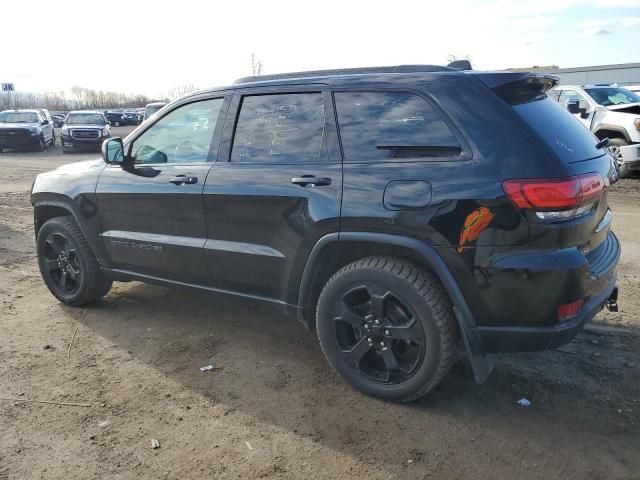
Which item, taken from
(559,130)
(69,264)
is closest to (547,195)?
(559,130)

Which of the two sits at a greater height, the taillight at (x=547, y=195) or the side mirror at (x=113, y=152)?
the side mirror at (x=113, y=152)

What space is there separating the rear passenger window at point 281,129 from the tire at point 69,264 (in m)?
1.82

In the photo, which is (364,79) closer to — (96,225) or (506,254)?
(506,254)

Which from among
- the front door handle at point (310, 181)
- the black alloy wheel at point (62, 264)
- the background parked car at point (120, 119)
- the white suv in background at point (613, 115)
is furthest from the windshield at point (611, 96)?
the background parked car at point (120, 119)

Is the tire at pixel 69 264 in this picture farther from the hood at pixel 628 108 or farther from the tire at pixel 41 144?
the tire at pixel 41 144

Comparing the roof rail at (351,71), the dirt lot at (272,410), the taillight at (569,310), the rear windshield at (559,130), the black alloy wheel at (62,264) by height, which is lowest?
the dirt lot at (272,410)

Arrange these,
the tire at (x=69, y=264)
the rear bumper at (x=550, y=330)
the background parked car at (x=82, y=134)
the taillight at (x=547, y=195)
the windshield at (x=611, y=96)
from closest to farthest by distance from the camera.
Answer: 1. the taillight at (x=547, y=195)
2. the rear bumper at (x=550, y=330)
3. the tire at (x=69, y=264)
4. the windshield at (x=611, y=96)
5. the background parked car at (x=82, y=134)

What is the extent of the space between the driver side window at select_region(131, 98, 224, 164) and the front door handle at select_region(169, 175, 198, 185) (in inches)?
5.8

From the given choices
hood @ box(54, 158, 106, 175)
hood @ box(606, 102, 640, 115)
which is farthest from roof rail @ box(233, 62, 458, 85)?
hood @ box(606, 102, 640, 115)

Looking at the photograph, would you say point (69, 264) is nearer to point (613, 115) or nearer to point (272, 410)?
point (272, 410)

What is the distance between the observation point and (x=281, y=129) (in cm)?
356

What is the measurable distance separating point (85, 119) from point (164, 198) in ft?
66.9

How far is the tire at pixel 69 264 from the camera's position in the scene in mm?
4648

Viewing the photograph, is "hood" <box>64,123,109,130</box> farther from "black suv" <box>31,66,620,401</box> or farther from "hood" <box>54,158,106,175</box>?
"black suv" <box>31,66,620,401</box>
